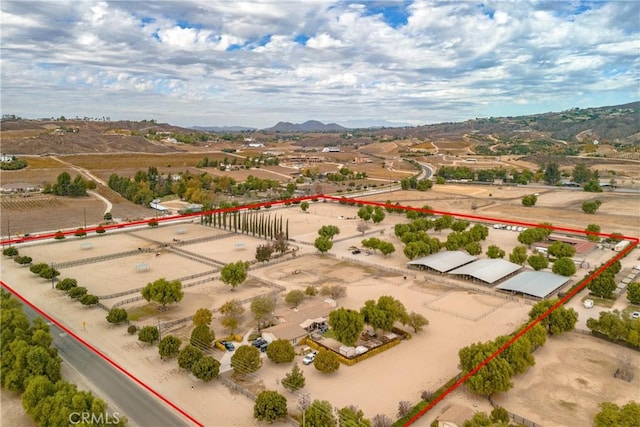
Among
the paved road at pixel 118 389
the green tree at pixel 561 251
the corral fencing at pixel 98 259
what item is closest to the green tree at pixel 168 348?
the paved road at pixel 118 389

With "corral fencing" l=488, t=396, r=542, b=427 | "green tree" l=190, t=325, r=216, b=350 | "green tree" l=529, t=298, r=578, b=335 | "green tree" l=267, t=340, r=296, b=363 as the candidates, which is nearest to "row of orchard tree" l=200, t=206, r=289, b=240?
"green tree" l=190, t=325, r=216, b=350

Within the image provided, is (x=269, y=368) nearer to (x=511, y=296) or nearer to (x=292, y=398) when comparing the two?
(x=292, y=398)

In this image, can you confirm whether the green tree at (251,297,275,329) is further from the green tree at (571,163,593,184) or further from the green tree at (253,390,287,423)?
the green tree at (571,163,593,184)

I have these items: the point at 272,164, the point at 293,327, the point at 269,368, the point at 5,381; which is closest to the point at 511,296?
the point at 293,327

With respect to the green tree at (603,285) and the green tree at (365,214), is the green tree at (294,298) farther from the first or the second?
the green tree at (365,214)

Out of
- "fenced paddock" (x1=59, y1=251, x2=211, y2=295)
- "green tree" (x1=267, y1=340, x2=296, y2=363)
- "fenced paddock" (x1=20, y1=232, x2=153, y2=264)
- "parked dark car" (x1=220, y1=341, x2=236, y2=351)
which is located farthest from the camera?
"fenced paddock" (x1=20, y1=232, x2=153, y2=264)

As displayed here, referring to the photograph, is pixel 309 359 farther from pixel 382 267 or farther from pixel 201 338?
pixel 382 267
